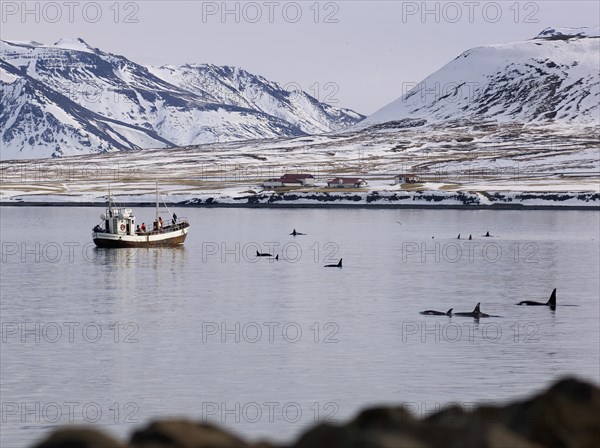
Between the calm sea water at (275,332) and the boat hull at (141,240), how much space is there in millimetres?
2761

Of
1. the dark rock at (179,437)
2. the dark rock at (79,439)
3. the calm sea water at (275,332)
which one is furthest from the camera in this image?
the calm sea water at (275,332)

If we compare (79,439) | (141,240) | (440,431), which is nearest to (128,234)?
(141,240)

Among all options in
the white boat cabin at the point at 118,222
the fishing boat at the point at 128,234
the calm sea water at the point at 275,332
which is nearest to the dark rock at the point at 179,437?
the calm sea water at the point at 275,332

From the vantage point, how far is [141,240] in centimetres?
10794

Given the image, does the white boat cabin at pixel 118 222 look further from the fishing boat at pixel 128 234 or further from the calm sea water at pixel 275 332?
the calm sea water at pixel 275 332

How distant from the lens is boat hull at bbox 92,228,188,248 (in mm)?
105938

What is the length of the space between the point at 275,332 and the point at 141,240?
208 feet

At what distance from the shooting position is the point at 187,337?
43938 mm

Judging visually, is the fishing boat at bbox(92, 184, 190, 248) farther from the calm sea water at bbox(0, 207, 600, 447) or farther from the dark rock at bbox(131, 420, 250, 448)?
the dark rock at bbox(131, 420, 250, 448)

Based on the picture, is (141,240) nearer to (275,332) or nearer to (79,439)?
(275,332)

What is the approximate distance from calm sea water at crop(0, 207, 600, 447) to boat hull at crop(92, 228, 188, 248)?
2.76 m

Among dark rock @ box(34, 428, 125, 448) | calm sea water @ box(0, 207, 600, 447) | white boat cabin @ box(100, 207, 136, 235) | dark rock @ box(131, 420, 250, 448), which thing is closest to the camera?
dark rock @ box(34, 428, 125, 448)

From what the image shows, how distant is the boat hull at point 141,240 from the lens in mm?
105938

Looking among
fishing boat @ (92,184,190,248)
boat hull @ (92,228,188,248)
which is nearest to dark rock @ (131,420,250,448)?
fishing boat @ (92,184,190,248)
